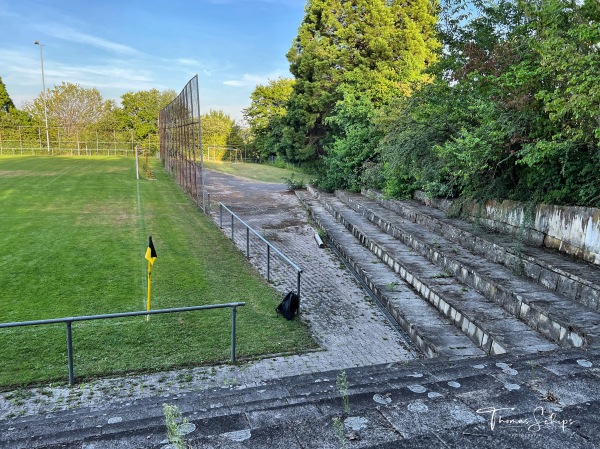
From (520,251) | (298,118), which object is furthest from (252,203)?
(520,251)

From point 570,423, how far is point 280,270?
22.7 feet

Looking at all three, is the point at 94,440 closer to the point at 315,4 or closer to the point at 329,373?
the point at 329,373

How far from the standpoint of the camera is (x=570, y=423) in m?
2.27

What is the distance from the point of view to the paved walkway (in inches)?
167

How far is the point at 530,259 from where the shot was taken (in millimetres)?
6137

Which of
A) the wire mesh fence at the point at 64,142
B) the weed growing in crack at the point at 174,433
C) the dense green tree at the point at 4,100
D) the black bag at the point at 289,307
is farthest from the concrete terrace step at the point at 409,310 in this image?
the dense green tree at the point at 4,100

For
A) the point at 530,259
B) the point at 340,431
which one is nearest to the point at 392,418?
the point at 340,431

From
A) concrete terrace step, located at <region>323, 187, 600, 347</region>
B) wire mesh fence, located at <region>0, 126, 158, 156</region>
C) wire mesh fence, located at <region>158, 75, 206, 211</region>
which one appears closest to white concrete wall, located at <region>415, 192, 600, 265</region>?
concrete terrace step, located at <region>323, 187, 600, 347</region>

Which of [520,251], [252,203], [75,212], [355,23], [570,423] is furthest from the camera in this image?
[355,23]

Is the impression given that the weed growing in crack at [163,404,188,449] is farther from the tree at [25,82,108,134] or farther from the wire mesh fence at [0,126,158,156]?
the tree at [25,82,108,134]

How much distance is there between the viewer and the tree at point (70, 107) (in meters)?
51.3

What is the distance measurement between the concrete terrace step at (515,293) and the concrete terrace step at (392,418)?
136 centimetres

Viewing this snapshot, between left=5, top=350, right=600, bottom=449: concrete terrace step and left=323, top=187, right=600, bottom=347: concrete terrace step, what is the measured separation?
4.47ft
